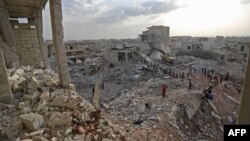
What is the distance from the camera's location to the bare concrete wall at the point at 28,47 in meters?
9.52

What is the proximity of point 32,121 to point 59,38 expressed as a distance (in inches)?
111

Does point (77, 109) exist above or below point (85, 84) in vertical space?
above

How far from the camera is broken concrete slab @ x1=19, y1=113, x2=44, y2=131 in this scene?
10.8ft

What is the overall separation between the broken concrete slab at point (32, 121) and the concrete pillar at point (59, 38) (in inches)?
78.6

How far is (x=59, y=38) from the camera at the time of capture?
5.43 meters

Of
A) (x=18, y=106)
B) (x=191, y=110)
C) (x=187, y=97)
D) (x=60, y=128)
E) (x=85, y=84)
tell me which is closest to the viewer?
(x=60, y=128)

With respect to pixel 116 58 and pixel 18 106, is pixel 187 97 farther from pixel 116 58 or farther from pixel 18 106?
pixel 116 58

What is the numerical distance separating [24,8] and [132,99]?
7.49 meters

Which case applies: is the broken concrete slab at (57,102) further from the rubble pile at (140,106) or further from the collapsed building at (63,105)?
the rubble pile at (140,106)

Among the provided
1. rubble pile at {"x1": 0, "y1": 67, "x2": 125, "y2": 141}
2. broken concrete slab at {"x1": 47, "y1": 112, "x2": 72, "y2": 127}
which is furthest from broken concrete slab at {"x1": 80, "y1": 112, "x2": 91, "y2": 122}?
broken concrete slab at {"x1": 47, "y1": 112, "x2": 72, "y2": 127}

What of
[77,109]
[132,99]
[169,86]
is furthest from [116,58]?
[77,109]

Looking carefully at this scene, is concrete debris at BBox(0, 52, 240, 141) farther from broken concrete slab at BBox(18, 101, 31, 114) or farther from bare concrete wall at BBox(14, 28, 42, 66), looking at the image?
bare concrete wall at BBox(14, 28, 42, 66)

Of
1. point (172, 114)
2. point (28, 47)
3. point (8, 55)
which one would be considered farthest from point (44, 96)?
point (172, 114)

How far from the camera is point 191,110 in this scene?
1100 centimetres
